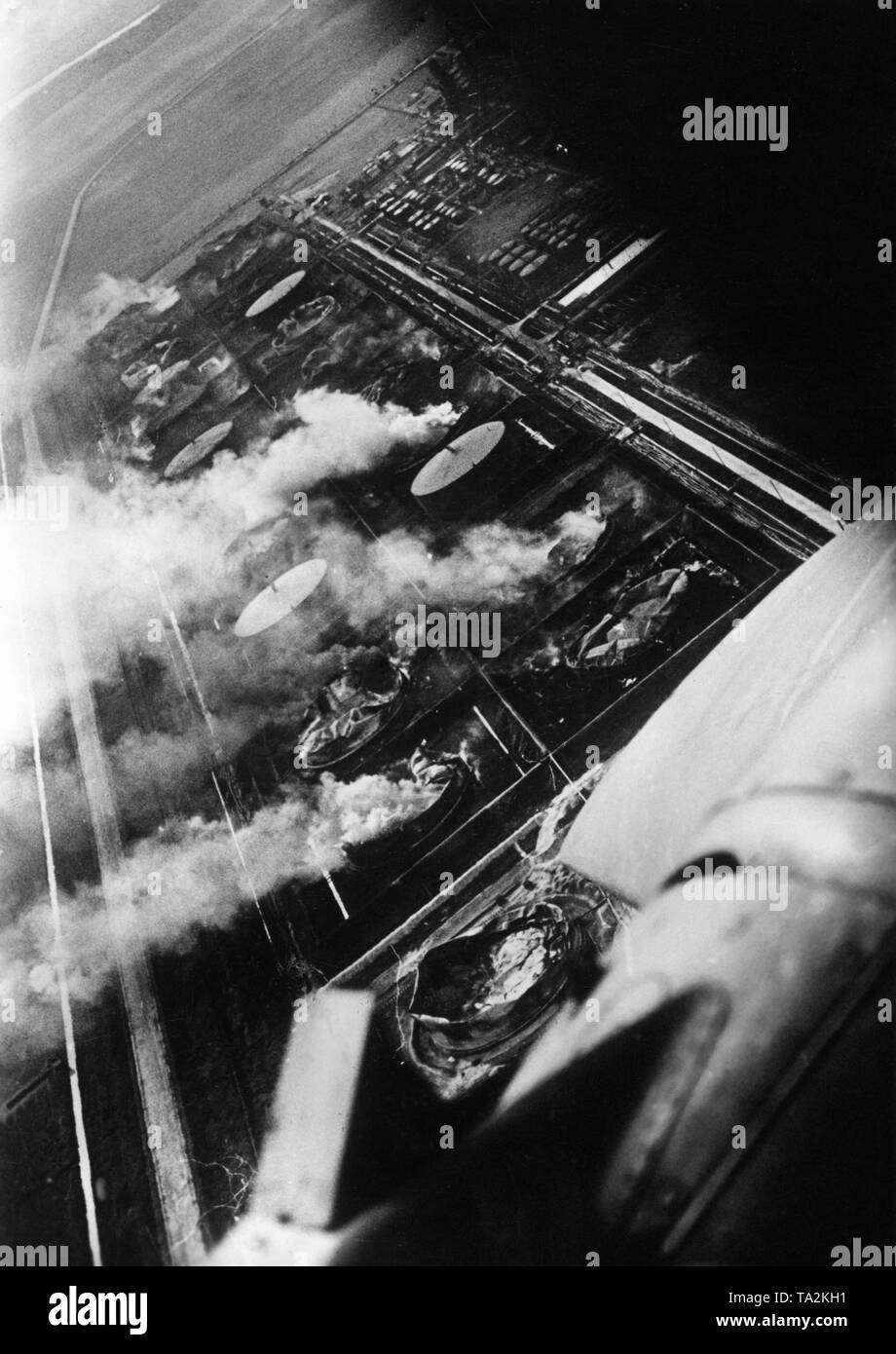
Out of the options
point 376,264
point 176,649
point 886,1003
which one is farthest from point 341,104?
point 886,1003

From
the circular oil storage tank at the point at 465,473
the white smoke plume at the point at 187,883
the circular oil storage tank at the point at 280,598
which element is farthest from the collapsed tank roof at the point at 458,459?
the white smoke plume at the point at 187,883

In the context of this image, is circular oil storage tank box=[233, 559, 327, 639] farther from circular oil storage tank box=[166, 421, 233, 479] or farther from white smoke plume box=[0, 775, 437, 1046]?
circular oil storage tank box=[166, 421, 233, 479]

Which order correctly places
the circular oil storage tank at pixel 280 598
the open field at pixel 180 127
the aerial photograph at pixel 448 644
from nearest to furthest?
the aerial photograph at pixel 448 644
the circular oil storage tank at pixel 280 598
the open field at pixel 180 127

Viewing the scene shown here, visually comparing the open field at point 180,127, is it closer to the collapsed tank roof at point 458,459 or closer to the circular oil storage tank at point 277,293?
the circular oil storage tank at point 277,293

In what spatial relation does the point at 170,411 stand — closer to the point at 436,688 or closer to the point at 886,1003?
the point at 436,688
